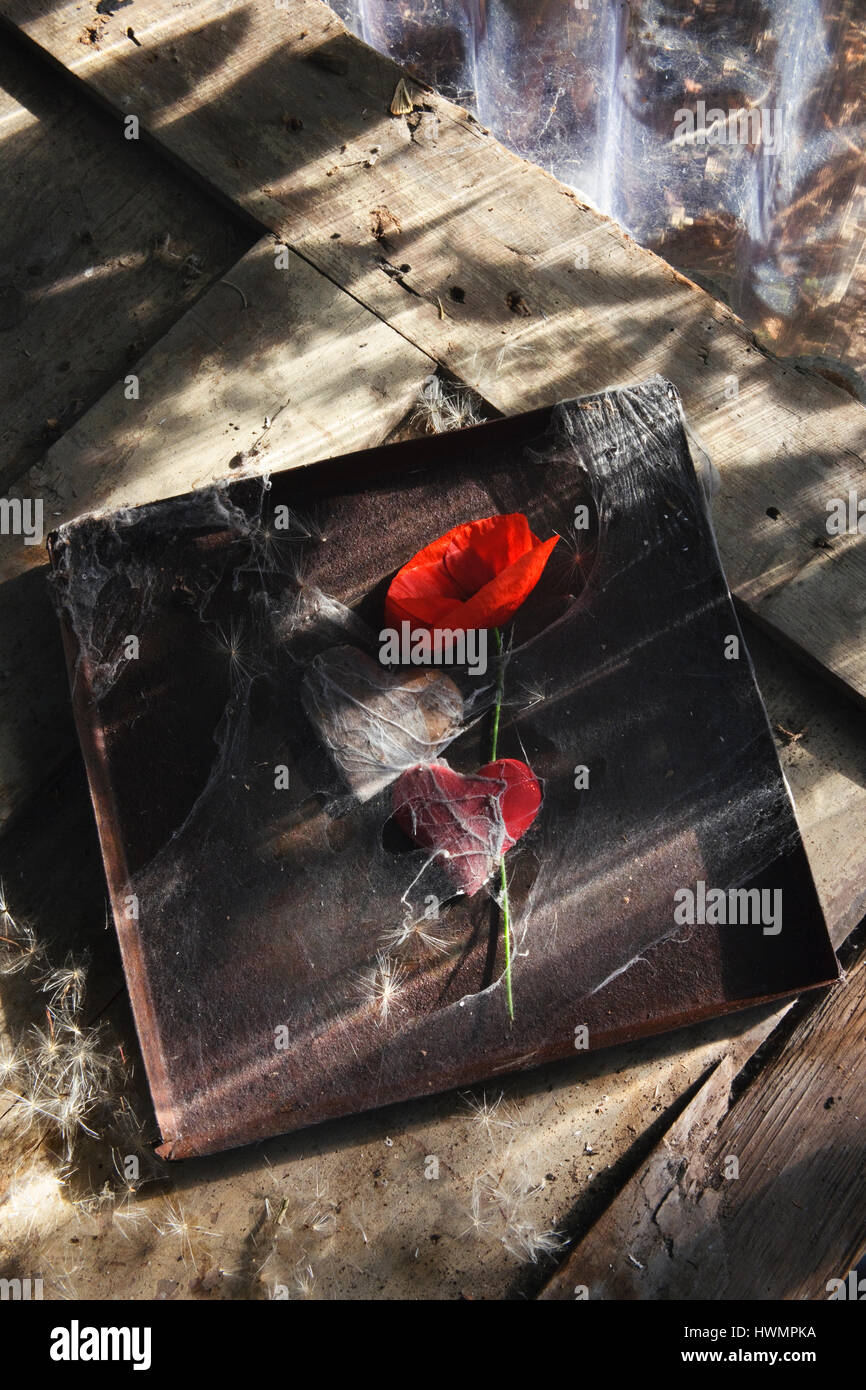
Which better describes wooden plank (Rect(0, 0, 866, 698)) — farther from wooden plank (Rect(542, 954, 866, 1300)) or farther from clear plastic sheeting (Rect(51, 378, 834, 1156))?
wooden plank (Rect(542, 954, 866, 1300))

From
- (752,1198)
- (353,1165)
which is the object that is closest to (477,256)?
(353,1165)

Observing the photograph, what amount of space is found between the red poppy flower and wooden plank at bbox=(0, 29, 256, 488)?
4.79ft

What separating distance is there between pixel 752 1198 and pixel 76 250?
4145 millimetres

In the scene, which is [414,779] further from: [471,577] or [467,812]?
[471,577]

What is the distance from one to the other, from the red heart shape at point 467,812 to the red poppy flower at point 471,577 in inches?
19.2

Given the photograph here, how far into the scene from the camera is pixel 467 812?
3.02m

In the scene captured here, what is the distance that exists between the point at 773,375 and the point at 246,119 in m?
2.24

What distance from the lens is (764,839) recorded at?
309 centimetres

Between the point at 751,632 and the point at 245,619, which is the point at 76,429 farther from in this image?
the point at 751,632

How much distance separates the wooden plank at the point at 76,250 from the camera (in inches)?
139

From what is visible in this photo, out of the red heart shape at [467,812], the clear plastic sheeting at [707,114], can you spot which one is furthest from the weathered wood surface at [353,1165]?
the clear plastic sheeting at [707,114]

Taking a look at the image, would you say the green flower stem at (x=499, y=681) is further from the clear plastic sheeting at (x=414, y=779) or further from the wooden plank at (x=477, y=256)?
the wooden plank at (x=477, y=256)

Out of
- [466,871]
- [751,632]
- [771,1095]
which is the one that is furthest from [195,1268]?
[751,632]

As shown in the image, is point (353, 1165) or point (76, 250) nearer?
point (353, 1165)
